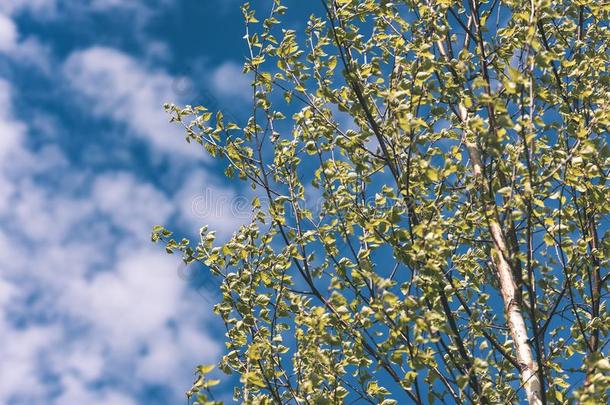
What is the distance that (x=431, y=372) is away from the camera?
7016 millimetres

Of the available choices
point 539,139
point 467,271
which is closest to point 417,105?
point 539,139

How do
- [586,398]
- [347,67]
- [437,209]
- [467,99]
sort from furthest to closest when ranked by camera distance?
[347,67] → [437,209] → [467,99] → [586,398]

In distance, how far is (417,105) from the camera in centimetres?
757

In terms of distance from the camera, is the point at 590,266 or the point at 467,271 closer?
the point at 590,266

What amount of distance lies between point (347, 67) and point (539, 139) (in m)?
2.89

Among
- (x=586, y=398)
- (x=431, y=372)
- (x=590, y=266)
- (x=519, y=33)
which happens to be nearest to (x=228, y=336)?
(x=431, y=372)

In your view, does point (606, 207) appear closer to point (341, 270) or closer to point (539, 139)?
point (539, 139)

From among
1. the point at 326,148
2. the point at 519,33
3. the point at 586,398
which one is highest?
the point at 519,33

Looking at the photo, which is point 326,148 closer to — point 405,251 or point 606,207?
point 405,251

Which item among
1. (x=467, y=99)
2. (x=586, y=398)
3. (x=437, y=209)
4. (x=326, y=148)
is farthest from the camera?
(x=326, y=148)

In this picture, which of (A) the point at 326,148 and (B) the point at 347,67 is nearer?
(B) the point at 347,67

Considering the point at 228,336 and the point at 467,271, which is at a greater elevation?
the point at 467,271

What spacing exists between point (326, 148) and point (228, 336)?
8.68 ft

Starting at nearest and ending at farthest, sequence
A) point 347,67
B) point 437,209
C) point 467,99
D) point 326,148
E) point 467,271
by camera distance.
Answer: point 467,99 → point 437,209 → point 347,67 → point 326,148 → point 467,271
